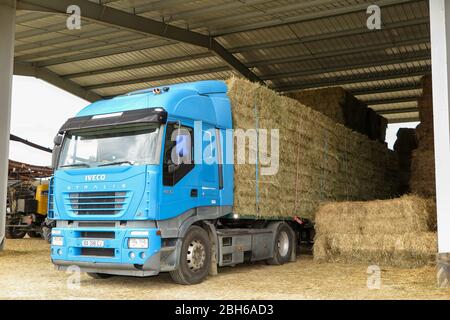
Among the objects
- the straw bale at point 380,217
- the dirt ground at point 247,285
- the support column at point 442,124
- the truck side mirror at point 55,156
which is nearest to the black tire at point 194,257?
the dirt ground at point 247,285

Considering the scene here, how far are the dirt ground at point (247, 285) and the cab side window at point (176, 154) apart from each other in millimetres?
1918

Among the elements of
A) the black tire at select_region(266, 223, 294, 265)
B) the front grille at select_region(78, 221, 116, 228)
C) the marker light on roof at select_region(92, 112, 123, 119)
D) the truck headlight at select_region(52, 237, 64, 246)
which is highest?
the marker light on roof at select_region(92, 112, 123, 119)

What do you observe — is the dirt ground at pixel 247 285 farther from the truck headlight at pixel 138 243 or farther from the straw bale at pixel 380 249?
the truck headlight at pixel 138 243

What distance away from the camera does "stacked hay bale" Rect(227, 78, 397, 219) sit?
35.8ft

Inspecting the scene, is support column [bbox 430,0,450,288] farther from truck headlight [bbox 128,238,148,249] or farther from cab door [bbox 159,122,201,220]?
truck headlight [bbox 128,238,148,249]

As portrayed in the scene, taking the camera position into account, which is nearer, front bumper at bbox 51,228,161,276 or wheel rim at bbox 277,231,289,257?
front bumper at bbox 51,228,161,276

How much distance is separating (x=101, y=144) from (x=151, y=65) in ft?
42.8

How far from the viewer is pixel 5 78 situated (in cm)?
1420

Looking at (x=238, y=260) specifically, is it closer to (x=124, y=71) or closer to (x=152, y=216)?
(x=152, y=216)

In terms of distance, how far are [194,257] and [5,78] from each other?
8621mm

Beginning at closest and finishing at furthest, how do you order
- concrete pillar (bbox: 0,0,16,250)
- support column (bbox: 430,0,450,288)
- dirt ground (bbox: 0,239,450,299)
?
dirt ground (bbox: 0,239,450,299) → support column (bbox: 430,0,450,288) → concrete pillar (bbox: 0,0,16,250)

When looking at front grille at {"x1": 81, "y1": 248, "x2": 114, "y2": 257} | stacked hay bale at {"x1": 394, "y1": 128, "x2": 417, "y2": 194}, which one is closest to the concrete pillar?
front grille at {"x1": 81, "y1": 248, "x2": 114, "y2": 257}

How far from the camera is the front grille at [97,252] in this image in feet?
27.7

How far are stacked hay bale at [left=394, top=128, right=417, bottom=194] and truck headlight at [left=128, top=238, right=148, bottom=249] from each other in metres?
14.9
